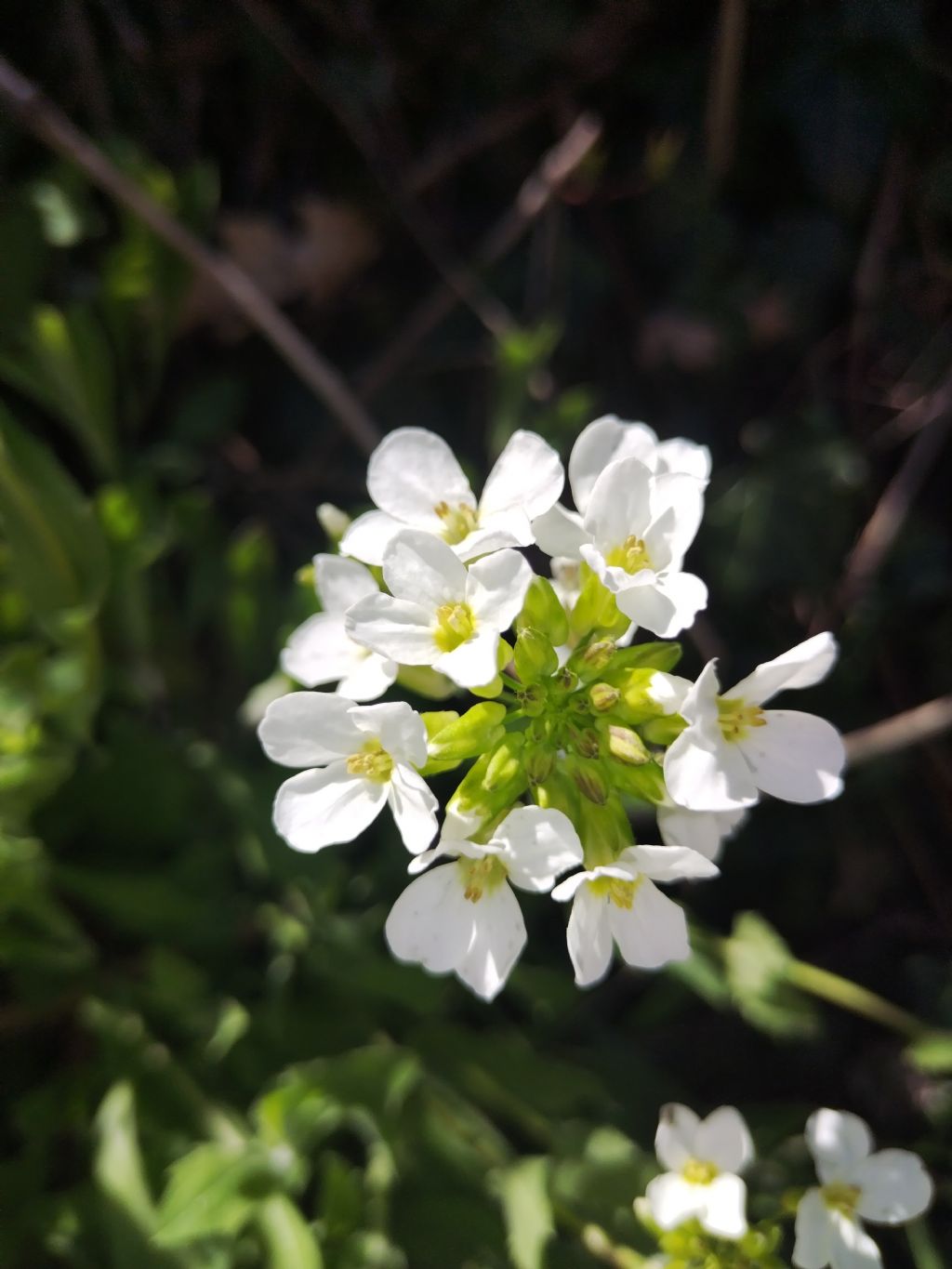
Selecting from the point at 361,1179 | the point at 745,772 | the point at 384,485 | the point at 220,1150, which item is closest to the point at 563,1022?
the point at 361,1179

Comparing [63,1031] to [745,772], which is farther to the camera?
[63,1031]

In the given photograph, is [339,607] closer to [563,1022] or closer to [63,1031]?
[563,1022]

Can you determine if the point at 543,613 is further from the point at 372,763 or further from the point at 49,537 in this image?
the point at 49,537

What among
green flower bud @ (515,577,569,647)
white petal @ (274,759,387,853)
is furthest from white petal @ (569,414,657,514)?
white petal @ (274,759,387,853)

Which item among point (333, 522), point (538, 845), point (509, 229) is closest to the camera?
point (538, 845)

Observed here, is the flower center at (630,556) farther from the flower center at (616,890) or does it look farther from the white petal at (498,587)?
the flower center at (616,890)

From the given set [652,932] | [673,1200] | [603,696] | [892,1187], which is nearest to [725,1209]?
[673,1200]
